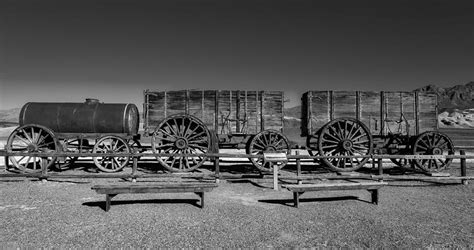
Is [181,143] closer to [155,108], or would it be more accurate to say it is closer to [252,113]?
[155,108]

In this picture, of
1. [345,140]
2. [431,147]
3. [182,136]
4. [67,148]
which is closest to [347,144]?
[345,140]

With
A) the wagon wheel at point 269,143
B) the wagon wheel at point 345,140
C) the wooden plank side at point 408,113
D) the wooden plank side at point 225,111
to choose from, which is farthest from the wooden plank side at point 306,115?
the wooden plank side at point 408,113

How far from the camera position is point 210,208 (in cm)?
618

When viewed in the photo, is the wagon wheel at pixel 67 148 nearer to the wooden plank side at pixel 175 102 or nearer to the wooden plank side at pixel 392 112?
the wooden plank side at pixel 175 102

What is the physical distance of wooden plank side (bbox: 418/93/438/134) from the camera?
11188 mm

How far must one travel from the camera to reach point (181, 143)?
10.5m

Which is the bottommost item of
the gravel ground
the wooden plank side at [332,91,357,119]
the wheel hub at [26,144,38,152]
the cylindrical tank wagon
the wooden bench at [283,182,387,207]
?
the gravel ground

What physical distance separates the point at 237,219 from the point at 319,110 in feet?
23.6

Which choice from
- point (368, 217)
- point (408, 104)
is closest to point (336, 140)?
point (408, 104)

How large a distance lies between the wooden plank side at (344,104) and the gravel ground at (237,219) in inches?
159

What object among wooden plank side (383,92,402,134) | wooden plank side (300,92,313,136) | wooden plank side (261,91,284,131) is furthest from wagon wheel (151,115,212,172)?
wooden plank side (383,92,402,134)

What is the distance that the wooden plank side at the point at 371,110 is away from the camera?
1112 centimetres

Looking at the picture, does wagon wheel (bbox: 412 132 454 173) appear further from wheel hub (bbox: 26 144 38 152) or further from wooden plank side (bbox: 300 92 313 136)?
wheel hub (bbox: 26 144 38 152)

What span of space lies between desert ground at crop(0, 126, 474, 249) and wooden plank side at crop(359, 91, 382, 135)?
3.40 m
